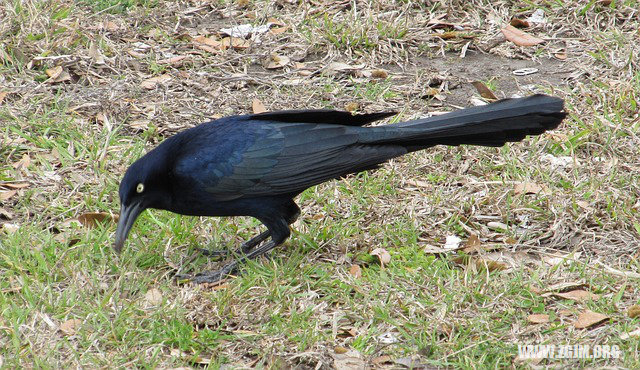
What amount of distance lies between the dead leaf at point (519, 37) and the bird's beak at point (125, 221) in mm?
3824

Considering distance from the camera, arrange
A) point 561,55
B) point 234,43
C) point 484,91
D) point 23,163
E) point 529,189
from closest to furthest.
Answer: point 529,189
point 23,163
point 484,91
point 561,55
point 234,43

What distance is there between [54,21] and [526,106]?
Answer: 4137 mm

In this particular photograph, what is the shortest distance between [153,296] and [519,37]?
4.11 metres

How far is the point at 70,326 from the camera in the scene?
13.4 feet

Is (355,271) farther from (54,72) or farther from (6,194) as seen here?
(54,72)

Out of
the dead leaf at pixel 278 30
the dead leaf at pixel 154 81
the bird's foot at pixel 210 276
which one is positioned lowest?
the bird's foot at pixel 210 276

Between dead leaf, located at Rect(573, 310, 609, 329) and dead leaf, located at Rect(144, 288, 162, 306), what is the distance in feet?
6.77

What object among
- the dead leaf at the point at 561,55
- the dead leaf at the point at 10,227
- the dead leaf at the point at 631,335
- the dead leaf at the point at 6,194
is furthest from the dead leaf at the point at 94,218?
the dead leaf at the point at 561,55

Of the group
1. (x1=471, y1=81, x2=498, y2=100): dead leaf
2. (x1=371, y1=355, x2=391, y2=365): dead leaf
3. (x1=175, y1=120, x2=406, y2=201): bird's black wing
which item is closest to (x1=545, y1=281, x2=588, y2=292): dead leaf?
(x1=371, y1=355, x2=391, y2=365): dead leaf

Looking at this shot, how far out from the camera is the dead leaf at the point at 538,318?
4.14 metres

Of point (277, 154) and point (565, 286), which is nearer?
point (565, 286)

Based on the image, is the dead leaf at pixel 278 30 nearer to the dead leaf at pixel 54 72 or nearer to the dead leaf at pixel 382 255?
the dead leaf at pixel 54 72

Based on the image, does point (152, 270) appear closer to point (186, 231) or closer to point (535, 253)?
point (186, 231)

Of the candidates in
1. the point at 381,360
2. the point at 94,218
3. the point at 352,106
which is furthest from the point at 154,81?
the point at 381,360
